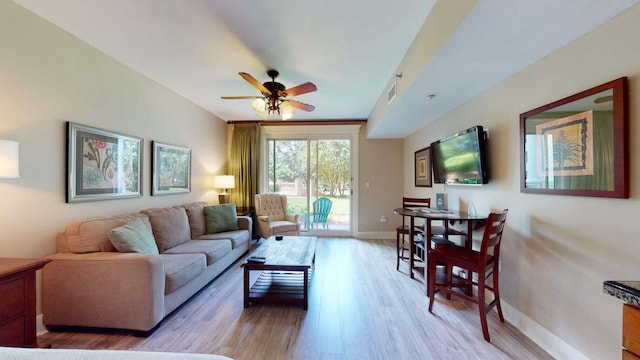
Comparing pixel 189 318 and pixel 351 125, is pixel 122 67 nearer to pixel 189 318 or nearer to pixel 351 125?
pixel 189 318

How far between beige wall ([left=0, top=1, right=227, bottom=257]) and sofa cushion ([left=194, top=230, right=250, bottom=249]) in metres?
0.97

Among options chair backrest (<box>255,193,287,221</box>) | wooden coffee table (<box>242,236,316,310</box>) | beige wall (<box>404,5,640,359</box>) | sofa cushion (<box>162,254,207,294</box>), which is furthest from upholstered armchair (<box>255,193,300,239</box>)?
beige wall (<box>404,5,640,359</box>)

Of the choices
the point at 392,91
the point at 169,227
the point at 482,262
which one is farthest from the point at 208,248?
the point at 392,91

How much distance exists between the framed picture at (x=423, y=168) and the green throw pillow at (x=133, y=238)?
12.6 feet

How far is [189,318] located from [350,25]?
289 cm

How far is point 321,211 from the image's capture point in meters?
5.46

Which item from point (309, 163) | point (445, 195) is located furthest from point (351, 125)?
point (445, 195)

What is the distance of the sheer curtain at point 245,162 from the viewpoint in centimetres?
512

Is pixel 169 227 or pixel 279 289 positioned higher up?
pixel 169 227

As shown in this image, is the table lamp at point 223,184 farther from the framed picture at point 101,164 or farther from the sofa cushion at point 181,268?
the sofa cushion at point 181,268

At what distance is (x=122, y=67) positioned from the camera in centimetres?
276

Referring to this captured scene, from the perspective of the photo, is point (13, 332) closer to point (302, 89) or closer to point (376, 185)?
point (302, 89)

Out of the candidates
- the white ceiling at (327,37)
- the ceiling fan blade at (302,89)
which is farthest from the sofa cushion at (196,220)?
the ceiling fan blade at (302,89)

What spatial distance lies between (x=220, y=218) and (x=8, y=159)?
2.39 metres
